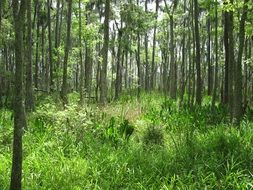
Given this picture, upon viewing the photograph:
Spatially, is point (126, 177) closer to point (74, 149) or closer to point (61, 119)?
point (74, 149)

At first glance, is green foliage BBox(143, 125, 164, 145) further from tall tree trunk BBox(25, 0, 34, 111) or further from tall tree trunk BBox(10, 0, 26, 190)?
tall tree trunk BBox(25, 0, 34, 111)

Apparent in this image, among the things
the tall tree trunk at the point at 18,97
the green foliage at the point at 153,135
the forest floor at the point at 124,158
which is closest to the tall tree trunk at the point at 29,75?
the forest floor at the point at 124,158

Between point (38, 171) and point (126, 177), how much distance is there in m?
1.46

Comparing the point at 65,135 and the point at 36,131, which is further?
the point at 36,131

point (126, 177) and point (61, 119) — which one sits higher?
point (61, 119)

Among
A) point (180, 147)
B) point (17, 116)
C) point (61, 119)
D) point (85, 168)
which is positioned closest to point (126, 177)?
point (85, 168)

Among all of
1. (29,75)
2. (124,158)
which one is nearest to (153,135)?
(124,158)

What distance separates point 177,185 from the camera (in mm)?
6387

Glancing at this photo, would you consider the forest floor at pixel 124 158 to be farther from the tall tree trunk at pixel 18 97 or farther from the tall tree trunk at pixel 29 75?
the tall tree trunk at pixel 29 75

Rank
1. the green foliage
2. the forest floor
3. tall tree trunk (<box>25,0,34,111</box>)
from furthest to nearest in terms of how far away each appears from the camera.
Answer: tall tree trunk (<box>25,0,34,111</box>)
the green foliage
the forest floor

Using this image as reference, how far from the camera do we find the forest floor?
20.9ft

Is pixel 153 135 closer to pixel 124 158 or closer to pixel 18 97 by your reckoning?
pixel 124 158

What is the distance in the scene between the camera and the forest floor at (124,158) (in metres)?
6.38

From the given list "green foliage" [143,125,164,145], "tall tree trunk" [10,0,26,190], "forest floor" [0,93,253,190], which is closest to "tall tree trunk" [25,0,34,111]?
"forest floor" [0,93,253,190]
